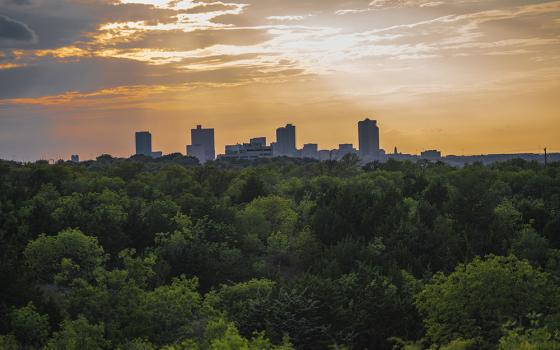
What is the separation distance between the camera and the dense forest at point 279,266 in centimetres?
4294

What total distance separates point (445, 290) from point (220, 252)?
27983 mm

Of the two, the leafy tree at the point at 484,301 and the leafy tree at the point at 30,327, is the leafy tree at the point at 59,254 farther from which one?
the leafy tree at the point at 484,301

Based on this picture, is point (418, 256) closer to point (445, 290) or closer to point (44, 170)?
point (445, 290)

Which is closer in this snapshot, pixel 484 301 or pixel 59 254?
pixel 484 301

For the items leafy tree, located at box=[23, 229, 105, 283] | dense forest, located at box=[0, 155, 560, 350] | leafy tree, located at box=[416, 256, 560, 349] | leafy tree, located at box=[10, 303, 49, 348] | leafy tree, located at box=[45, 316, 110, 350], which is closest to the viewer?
leafy tree, located at box=[45, 316, 110, 350]

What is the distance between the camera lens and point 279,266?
73.9 m

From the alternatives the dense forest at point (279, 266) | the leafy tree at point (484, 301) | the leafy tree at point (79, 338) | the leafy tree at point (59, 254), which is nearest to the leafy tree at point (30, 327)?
the dense forest at point (279, 266)

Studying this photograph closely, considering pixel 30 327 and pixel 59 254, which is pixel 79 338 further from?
pixel 59 254

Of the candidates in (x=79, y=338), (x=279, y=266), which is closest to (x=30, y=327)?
(x=79, y=338)

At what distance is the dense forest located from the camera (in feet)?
141

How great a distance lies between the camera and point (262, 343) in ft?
120

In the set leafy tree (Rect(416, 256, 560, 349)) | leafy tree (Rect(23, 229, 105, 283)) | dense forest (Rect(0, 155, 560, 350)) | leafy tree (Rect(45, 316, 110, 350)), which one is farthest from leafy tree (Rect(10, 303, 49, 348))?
leafy tree (Rect(416, 256, 560, 349))

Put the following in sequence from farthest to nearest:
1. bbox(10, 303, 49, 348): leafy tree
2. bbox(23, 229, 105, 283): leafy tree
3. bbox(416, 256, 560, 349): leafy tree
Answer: bbox(23, 229, 105, 283): leafy tree, bbox(10, 303, 49, 348): leafy tree, bbox(416, 256, 560, 349): leafy tree

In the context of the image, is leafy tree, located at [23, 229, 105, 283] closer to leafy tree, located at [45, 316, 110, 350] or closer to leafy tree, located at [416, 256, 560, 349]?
leafy tree, located at [45, 316, 110, 350]
